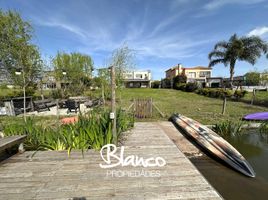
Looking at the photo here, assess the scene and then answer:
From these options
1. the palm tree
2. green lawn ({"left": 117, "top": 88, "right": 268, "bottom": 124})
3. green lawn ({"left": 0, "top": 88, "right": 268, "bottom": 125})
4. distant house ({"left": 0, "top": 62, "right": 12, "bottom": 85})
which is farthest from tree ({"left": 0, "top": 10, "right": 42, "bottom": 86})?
the palm tree

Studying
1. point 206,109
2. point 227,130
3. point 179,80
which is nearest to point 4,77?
point 227,130

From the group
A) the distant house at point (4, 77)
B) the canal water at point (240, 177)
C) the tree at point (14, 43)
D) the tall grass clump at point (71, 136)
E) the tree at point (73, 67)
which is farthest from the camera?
the tree at point (73, 67)

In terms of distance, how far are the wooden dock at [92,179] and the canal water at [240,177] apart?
78cm

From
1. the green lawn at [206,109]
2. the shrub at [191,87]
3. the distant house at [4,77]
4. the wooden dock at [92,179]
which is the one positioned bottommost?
the green lawn at [206,109]

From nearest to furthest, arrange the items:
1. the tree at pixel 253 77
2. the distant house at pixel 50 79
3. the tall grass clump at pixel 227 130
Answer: the tall grass clump at pixel 227 130, the distant house at pixel 50 79, the tree at pixel 253 77

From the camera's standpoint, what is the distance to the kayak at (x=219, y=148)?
353 centimetres

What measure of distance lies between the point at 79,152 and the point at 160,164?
5.43 ft

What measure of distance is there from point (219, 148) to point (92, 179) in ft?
9.92

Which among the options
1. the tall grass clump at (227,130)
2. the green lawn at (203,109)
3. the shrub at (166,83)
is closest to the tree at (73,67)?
the green lawn at (203,109)

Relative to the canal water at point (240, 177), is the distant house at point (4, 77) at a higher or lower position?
higher

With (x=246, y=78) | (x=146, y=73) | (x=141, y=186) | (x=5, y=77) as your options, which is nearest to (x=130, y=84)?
(x=146, y=73)

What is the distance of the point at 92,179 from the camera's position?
8.49 ft

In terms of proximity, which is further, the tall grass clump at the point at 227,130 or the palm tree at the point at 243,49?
the palm tree at the point at 243,49

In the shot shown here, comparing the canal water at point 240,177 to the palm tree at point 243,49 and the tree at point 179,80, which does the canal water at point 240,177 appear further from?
the tree at point 179,80
